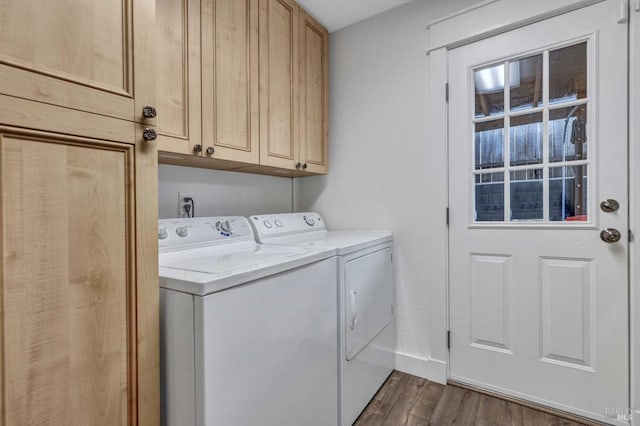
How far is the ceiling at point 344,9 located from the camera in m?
1.98

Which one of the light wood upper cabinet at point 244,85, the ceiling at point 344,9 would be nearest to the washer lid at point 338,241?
the light wood upper cabinet at point 244,85

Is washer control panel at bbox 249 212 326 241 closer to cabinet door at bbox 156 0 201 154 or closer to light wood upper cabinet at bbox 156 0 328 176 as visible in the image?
light wood upper cabinet at bbox 156 0 328 176

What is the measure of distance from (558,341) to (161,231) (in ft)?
6.60

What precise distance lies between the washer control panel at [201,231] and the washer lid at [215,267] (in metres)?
0.05

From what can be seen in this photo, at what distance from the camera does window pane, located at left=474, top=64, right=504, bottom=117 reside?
1.75 meters

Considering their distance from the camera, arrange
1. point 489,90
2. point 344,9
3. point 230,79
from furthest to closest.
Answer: point 344,9
point 489,90
point 230,79

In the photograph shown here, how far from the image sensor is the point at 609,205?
4.76ft

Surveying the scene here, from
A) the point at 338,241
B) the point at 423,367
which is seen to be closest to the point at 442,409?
the point at 423,367

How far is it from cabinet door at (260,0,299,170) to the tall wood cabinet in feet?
2.94

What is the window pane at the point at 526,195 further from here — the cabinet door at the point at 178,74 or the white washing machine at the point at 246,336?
the cabinet door at the point at 178,74

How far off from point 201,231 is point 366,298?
91cm

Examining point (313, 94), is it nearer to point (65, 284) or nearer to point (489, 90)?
point (489, 90)

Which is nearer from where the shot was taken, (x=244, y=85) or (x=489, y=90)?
(x=244, y=85)

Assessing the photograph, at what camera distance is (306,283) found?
3.90 ft
